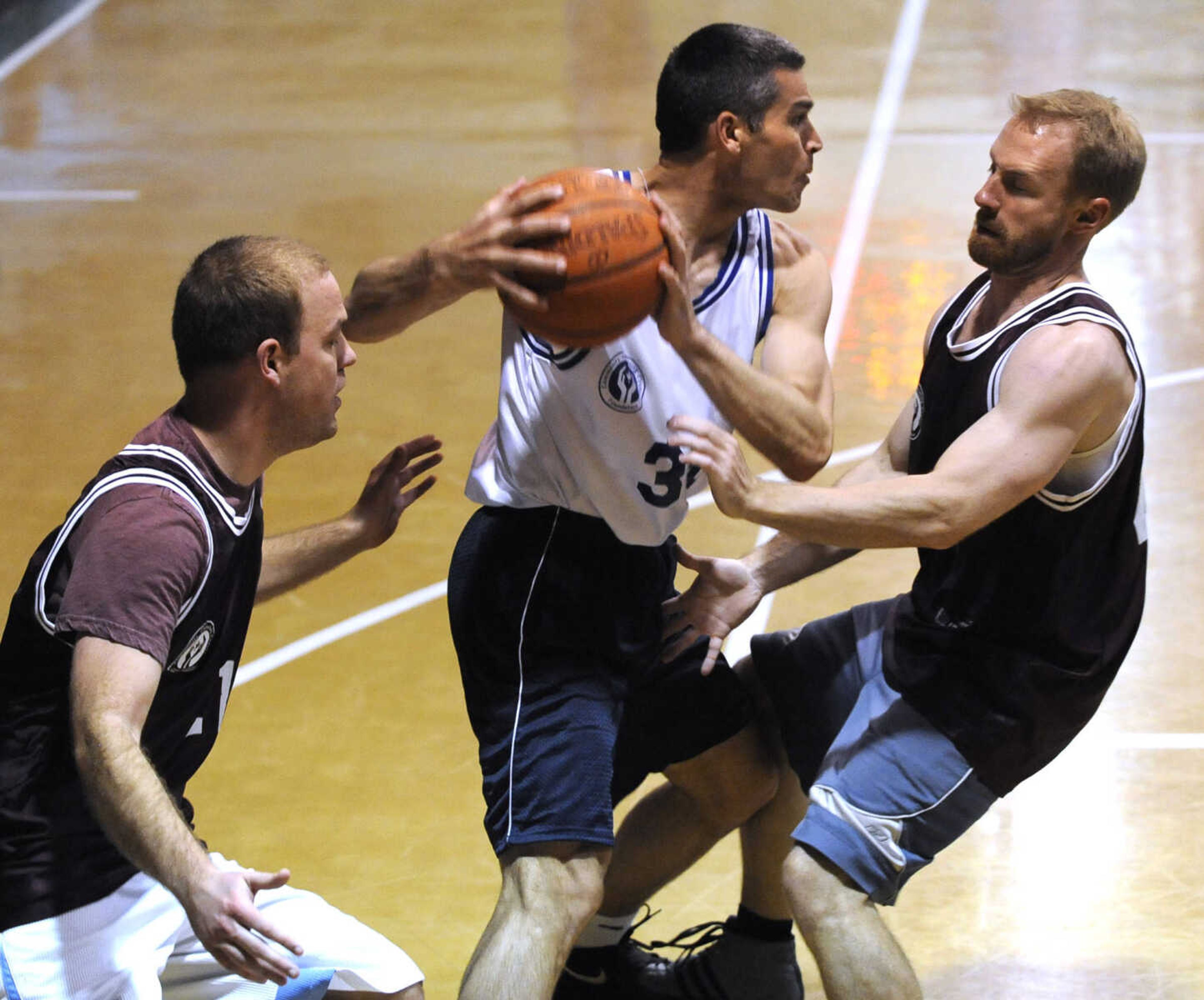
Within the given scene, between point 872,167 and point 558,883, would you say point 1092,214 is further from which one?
point 872,167

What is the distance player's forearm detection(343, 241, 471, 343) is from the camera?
146 inches

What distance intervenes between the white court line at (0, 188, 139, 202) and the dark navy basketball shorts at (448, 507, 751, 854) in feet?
23.5

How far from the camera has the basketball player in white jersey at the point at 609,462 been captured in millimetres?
3729

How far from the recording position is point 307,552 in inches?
161

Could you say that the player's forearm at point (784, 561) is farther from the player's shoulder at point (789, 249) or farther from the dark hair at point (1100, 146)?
the dark hair at point (1100, 146)

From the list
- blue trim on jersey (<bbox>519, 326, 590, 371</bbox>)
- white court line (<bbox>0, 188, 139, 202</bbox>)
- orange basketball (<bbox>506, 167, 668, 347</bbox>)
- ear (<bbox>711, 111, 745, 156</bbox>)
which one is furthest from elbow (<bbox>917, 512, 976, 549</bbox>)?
white court line (<bbox>0, 188, 139, 202</bbox>)

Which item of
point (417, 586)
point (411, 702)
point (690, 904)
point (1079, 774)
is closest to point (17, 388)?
point (417, 586)

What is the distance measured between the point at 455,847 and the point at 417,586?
5.20ft

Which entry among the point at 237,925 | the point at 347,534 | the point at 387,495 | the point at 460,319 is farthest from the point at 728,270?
the point at 460,319

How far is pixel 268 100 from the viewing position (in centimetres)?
1234

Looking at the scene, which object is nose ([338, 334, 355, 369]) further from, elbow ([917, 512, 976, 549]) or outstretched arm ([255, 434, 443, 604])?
elbow ([917, 512, 976, 549])

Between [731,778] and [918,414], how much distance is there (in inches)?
40.1

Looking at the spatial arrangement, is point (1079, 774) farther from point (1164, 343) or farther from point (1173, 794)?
point (1164, 343)

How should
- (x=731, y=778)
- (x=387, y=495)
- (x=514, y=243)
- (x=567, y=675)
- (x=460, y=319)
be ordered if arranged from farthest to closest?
(x=460, y=319)
(x=731, y=778)
(x=387, y=495)
(x=567, y=675)
(x=514, y=243)
